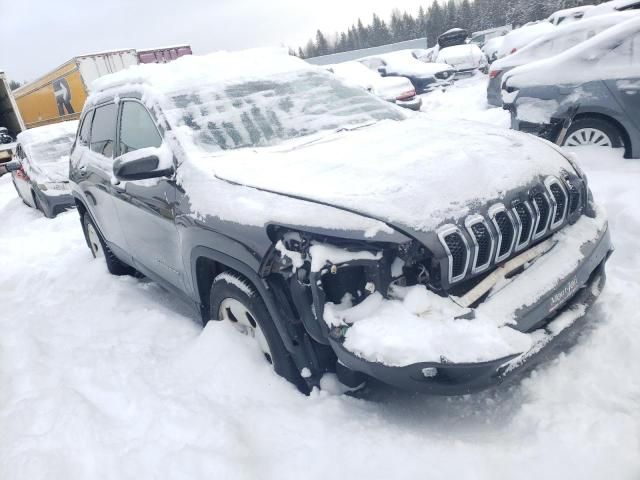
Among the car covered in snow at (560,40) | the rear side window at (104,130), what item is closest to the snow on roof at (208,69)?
the rear side window at (104,130)

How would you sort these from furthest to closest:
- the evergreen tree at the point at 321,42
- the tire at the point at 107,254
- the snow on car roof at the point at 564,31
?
the evergreen tree at the point at 321,42 → the snow on car roof at the point at 564,31 → the tire at the point at 107,254

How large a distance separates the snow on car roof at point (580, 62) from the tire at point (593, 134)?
1.45 ft

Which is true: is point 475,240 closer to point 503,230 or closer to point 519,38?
point 503,230

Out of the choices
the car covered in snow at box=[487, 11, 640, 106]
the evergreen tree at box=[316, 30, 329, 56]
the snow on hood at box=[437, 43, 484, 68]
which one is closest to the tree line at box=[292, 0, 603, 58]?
the evergreen tree at box=[316, 30, 329, 56]

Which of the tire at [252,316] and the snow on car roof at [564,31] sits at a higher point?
the snow on car roof at [564,31]

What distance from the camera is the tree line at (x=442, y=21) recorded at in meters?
49.6

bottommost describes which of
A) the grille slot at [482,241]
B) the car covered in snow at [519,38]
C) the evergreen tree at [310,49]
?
the evergreen tree at [310,49]

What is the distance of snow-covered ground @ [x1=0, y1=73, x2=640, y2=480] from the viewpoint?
79.3 inches

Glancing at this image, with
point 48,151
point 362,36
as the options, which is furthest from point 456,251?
point 362,36

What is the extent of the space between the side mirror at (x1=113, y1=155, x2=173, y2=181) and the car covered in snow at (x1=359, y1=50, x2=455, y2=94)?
46.7ft

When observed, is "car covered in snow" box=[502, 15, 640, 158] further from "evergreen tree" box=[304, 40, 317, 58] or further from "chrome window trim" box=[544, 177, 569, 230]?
"evergreen tree" box=[304, 40, 317, 58]

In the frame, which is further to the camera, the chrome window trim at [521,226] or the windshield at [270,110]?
the windshield at [270,110]

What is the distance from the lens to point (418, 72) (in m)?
15.9

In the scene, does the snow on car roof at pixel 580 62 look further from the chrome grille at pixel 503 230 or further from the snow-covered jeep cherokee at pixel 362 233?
the chrome grille at pixel 503 230
